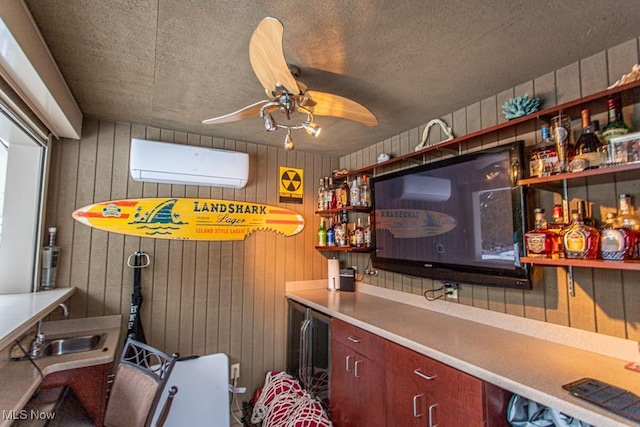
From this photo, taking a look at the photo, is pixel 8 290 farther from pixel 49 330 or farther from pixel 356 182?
pixel 356 182

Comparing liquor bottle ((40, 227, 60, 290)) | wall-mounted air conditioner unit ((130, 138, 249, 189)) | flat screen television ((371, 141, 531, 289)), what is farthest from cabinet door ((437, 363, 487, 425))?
liquor bottle ((40, 227, 60, 290))

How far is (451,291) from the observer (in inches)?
77.4

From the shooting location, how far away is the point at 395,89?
173cm

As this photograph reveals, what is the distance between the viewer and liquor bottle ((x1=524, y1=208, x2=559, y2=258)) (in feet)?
4.39

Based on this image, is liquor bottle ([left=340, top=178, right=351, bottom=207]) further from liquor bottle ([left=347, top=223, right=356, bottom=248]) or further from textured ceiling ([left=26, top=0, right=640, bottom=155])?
textured ceiling ([left=26, top=0, right=640, bottom=155])

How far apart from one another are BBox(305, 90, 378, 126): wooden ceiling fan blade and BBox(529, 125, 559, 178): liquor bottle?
78 centimetres

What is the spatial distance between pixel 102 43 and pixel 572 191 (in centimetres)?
219

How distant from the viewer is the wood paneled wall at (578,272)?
1.27 metres

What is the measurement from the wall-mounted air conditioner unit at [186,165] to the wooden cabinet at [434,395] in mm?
1695

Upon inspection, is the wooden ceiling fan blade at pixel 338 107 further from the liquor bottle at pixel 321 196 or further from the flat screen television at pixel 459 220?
the liquor bottle at pixel 321 196

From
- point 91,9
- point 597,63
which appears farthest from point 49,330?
point 597,63

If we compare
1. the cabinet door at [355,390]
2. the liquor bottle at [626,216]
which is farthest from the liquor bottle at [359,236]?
the liquor bottle at [626,216]

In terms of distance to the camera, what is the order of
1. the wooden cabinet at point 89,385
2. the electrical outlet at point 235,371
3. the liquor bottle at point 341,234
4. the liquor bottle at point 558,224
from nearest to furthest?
the liquor bottle at point 558,224 → the wooden cabinet at point 89,385 → the electrical outlet at point 235,371 → the liquor bottle at point 341,234

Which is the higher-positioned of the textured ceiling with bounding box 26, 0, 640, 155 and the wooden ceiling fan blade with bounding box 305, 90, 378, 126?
the textured ceiling with bounding box 26, 0, 640, 155
